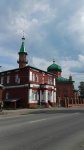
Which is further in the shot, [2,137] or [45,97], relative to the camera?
[45,97]

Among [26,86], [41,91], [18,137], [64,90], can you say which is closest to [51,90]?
[41,91]

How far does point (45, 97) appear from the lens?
5022 centimetres

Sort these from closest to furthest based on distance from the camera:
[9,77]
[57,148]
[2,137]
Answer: [57,148]
[2,137]
[9,77]

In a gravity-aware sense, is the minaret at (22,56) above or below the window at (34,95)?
above

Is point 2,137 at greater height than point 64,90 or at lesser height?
lesser

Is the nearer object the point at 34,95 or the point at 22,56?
the point at 34,95

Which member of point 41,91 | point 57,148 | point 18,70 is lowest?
point 57,148

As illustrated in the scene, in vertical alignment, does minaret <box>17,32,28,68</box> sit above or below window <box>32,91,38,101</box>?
above

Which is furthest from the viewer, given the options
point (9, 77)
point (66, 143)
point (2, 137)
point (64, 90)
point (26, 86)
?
point (64, 90)

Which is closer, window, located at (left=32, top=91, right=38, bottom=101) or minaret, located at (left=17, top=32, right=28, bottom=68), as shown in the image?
window, located at (left=32, top=91, right=38, bottom=101)

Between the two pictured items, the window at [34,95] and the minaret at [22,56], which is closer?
the window at [34,95]

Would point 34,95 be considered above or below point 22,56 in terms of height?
below

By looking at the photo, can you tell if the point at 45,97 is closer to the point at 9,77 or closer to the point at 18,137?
the point at 9,77

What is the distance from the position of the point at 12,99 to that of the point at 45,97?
617 cm
